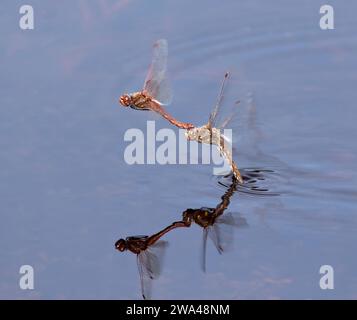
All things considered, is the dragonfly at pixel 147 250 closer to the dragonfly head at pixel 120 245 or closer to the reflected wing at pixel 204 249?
the dragonfly head at pixel 120 245

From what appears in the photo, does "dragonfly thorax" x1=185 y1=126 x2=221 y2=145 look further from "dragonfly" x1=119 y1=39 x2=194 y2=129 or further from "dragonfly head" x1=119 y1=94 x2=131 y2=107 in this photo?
"dragonfly head" x1=119 y1=94 x2=131 y2=107

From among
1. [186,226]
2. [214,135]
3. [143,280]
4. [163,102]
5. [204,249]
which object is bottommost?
[143,280]

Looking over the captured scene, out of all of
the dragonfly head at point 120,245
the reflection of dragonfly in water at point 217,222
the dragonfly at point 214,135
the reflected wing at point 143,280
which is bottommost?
the reflected wing at point 143,280

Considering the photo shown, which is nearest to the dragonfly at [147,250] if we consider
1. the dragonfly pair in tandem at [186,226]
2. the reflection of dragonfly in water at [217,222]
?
the dragonfly pair in tandem at [186,226]

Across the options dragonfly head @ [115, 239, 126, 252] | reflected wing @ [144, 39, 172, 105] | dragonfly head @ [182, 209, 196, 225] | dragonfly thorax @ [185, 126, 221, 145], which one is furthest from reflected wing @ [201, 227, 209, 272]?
reflected wing @ [144, 39, 172, 105]

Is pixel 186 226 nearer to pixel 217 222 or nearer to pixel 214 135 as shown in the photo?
pixel 217 222

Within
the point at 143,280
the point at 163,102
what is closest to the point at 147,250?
the point at 143,280

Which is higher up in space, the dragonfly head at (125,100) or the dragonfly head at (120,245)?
the dragonfly head at (125,100)
